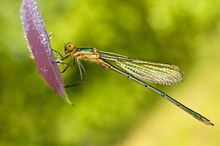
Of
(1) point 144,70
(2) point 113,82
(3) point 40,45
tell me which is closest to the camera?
(3) point 40,45

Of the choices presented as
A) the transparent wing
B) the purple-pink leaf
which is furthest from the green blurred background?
the purple-pink leaf

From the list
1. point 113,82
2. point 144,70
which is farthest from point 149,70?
point 113,82

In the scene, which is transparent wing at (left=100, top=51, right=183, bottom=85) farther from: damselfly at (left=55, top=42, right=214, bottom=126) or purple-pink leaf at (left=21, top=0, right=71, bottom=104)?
purple-pink leaf at (left=21, top=0, right=71, bottom=104)

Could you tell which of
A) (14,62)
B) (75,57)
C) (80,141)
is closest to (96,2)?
(14,62)

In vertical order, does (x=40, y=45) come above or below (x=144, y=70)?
below

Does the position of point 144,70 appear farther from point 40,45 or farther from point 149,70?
point 40,45

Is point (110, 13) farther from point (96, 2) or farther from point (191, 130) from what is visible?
point (191, 130)

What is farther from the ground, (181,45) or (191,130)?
(181,45)
